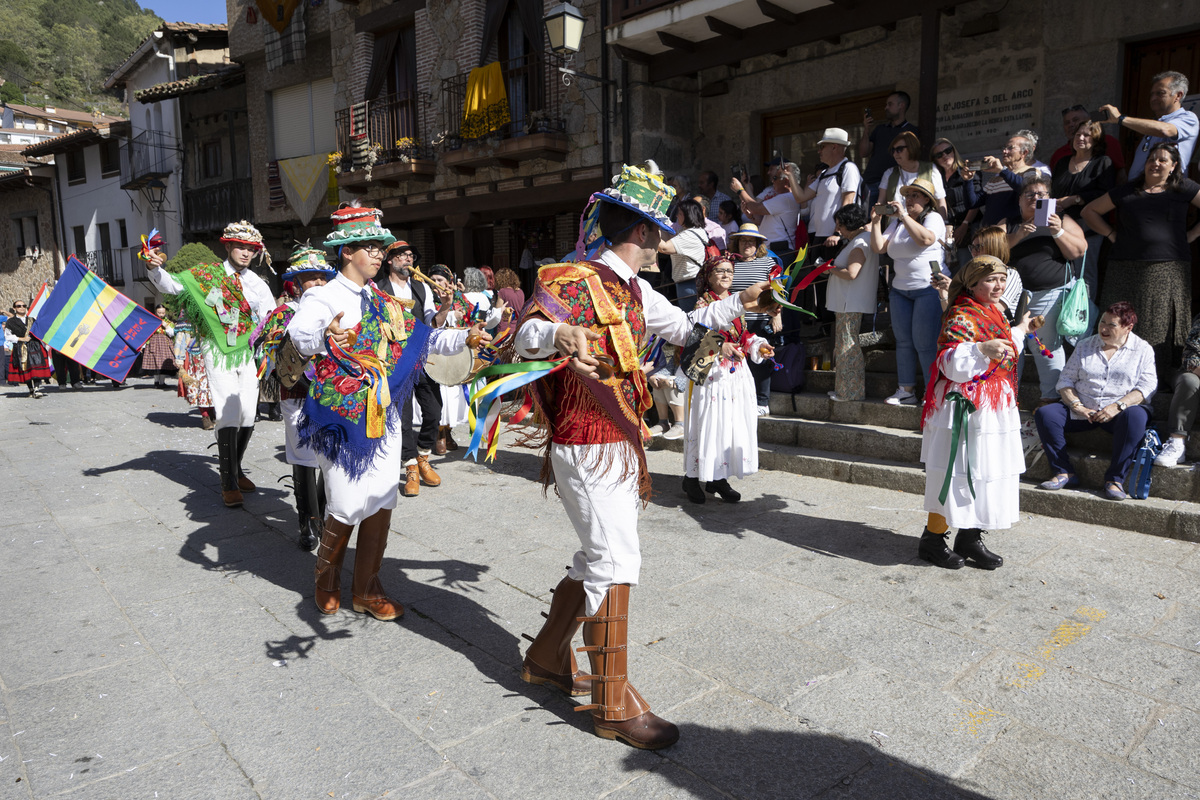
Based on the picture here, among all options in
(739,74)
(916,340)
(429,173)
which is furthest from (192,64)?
(916,340)

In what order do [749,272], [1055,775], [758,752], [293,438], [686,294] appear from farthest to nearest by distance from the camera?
[686,294] → [749,272] → [293,438] → [758,752] → [1055,775]

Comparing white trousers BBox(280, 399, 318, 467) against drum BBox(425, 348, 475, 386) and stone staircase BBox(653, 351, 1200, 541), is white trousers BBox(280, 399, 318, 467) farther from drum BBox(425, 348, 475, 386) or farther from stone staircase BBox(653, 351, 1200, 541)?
stone staircase BBox(653, 351, 1200, 541)

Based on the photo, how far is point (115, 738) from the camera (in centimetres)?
291

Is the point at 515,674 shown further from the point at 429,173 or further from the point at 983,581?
the point at 429,173

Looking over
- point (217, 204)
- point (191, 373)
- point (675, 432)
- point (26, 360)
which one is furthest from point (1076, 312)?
point (217, 204)

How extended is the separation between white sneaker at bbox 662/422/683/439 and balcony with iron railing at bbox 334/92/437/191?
929cm

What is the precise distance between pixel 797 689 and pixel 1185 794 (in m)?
1.25

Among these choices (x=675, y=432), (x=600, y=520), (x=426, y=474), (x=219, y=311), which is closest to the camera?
(x=600, y=520)

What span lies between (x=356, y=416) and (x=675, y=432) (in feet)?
14.9

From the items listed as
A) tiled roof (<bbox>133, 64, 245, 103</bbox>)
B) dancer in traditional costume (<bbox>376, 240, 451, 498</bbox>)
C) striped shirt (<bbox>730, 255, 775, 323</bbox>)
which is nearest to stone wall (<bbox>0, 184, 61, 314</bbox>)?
tiled roof (<bbox>133, 64, 245, 103</bbox>)

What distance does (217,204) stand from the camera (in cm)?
2200

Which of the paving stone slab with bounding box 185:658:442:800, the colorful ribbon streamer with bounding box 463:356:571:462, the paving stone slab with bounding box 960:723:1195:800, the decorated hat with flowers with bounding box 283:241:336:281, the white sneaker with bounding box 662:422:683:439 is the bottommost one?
the paving stone slab with bounding box 185:658:442:800

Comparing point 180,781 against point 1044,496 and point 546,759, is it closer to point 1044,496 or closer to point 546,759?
point 546,759

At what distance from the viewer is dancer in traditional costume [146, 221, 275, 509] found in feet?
19.0
